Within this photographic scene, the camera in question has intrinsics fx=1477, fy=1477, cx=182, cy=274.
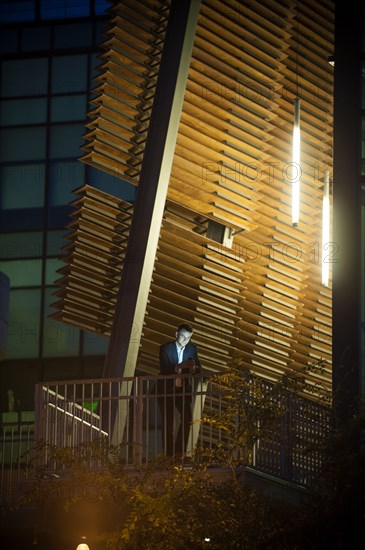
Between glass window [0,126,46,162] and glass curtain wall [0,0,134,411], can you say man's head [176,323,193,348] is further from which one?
glass window [0,126,46,162]

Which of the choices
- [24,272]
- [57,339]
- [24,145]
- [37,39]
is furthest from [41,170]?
[57,339]

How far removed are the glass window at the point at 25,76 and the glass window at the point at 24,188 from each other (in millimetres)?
1961

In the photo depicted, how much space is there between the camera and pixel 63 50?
35562 millimetres

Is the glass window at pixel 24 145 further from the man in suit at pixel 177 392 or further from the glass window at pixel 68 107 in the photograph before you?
the man in suit at pixel 177 392

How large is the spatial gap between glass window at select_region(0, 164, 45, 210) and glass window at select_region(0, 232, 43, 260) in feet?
2.26

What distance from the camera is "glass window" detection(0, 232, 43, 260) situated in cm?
3494

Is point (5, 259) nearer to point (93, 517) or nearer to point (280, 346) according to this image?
point (280, 346)

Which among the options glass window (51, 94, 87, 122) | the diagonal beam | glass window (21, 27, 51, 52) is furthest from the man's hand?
glass window (21, 27, 51, 52)

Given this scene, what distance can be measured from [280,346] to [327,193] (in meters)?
3.42

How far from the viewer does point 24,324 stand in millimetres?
34500

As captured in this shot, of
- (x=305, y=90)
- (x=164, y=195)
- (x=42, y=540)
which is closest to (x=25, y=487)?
(x=42, y=540)

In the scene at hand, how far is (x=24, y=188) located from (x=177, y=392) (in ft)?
64.7

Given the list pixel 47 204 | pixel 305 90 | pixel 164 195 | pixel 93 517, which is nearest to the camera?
pixel 93 517

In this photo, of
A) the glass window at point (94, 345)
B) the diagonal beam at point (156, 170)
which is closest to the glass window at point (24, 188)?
the glass window at point (94, 345)
